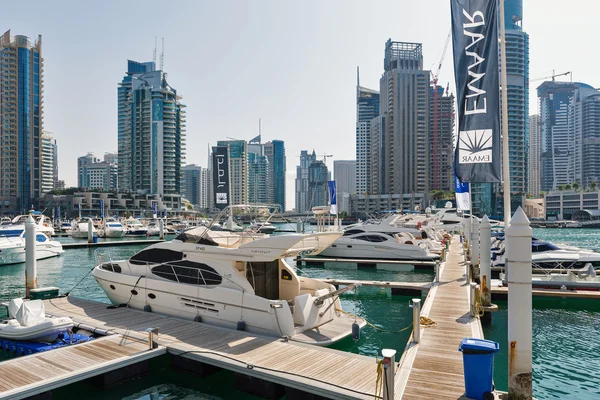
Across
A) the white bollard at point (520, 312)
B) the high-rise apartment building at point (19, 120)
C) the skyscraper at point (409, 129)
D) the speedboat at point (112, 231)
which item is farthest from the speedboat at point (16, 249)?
the skyscraper at point (409, 129)

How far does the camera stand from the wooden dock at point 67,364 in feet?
27.4

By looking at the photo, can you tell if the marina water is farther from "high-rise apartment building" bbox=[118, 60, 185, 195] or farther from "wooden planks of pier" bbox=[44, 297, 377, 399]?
"high-rise apartment building" bbox=[118, 60, 185, 195]

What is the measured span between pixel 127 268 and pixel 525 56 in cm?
16727

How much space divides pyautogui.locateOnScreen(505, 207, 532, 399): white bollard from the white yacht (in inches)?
203

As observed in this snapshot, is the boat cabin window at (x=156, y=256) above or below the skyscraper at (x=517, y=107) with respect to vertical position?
below

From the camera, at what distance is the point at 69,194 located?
467 feet

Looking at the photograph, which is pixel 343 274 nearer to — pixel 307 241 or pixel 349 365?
pixel 307 241

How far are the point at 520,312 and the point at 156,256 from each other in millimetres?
11086

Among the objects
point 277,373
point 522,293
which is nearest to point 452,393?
point 522,293

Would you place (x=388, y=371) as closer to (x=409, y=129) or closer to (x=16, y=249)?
(x=16, y=249)

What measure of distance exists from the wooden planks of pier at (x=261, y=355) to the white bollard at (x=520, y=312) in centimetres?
237

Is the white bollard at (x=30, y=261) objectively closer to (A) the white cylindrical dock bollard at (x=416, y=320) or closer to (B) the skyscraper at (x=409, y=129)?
(A) the white cylindrical dock bollard at (x=416, y=320)

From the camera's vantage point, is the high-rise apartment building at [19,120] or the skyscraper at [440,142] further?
the skyscraper at [440,142]

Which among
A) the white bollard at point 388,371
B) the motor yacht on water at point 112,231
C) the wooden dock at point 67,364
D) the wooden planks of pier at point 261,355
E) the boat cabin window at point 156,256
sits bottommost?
the motor yacht on water at point 112,231
